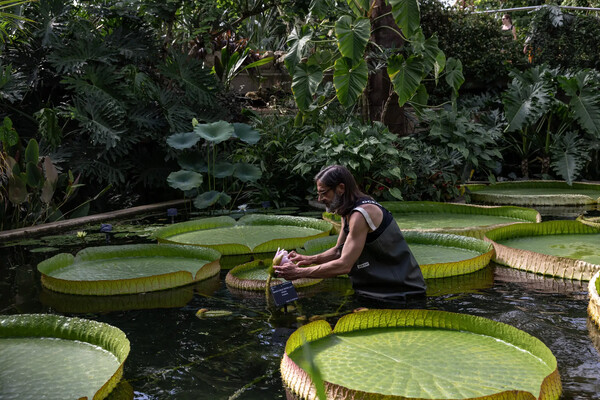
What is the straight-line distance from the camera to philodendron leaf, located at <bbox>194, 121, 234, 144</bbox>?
8.38 m

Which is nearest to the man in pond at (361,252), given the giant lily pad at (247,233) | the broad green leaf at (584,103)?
the giant lily pad at (247,233)

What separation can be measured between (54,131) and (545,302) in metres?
6.38

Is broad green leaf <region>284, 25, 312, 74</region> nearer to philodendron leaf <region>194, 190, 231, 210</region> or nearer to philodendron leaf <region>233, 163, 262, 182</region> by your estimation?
philodendron leaf <region>233, 163, 262, 182</region>

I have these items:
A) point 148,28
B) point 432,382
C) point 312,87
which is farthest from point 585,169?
point 432,382

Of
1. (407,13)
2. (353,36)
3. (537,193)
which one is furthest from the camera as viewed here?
(537,193)

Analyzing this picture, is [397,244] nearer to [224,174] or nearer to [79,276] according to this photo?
[79,276]

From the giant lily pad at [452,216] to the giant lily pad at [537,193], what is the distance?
6.59 feet

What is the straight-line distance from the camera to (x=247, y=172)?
343 inches

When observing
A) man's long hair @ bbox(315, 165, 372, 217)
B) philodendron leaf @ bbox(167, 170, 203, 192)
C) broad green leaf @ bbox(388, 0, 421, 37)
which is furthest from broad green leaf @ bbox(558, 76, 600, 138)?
man's long hair @ bbox(315, 165, 372, 217)

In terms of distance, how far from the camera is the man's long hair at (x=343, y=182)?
3.78 m

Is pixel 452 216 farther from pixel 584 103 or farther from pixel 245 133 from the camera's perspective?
pixel 584 103

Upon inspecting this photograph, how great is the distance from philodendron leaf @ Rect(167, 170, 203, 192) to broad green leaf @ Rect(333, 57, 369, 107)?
88.2 inches

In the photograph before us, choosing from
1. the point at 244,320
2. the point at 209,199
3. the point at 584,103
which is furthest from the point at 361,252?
the point at 584,103

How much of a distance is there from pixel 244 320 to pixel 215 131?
510 centimetres
